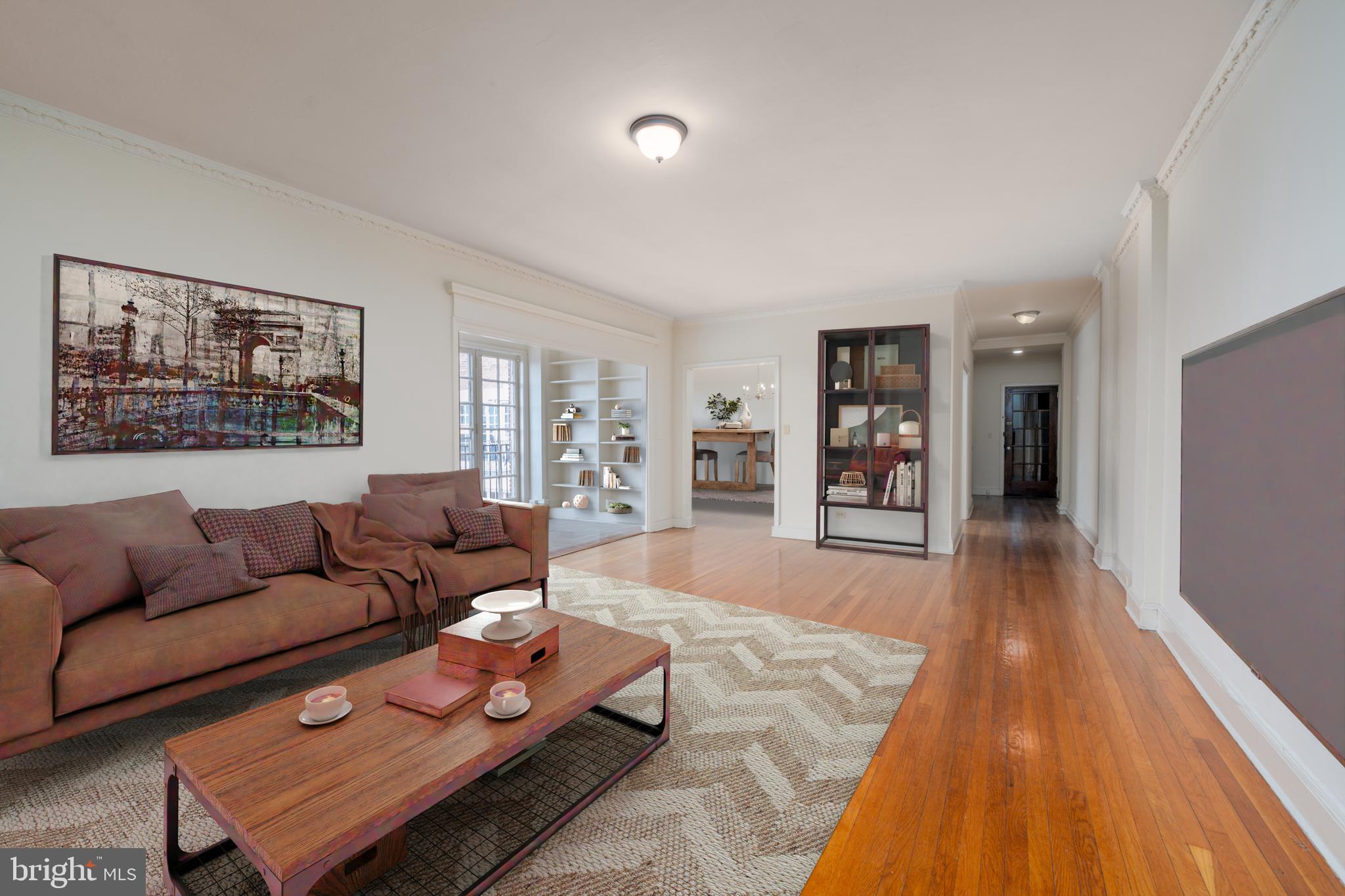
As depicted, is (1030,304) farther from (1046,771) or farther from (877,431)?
(1046,771)

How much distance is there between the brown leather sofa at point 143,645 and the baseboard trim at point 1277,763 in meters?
3.30

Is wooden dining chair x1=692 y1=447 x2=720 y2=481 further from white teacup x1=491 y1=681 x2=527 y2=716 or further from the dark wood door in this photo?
white teacup x1=491 y1=681 x2=527 y2=716

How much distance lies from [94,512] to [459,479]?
1.74m

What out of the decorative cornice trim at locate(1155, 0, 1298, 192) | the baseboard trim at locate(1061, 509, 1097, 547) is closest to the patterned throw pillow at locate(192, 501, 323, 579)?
the decorative cornice trim at locate(1155, 0, 1298, 192)

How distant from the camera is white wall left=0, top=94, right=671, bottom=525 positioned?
7.89ft

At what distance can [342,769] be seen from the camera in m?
1.29

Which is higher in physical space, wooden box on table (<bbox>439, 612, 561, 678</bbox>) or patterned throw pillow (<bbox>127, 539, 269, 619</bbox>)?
patterned throw pillow (<bbox>127, 539, 269, 619</bbox>)

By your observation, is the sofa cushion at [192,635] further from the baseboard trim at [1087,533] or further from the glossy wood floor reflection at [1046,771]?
the baseboard trim at [1087,533]

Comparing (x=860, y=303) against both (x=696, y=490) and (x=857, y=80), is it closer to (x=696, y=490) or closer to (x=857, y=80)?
(x=857, y=80)

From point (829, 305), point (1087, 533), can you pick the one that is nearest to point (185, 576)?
point (829, 305)

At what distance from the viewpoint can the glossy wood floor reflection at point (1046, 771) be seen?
4.83 ft

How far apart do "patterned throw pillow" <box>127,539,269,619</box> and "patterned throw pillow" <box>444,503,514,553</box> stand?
1.01 metres

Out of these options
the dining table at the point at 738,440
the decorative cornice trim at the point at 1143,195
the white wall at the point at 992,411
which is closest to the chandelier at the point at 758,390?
the dining table at the point at 738,440

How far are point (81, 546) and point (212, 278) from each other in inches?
60.4
